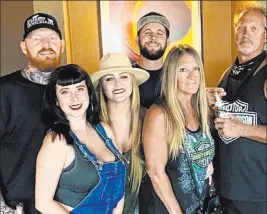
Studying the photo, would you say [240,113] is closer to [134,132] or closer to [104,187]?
[134,132]

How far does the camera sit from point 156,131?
202 centimetres

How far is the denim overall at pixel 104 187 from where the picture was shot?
6.01ft

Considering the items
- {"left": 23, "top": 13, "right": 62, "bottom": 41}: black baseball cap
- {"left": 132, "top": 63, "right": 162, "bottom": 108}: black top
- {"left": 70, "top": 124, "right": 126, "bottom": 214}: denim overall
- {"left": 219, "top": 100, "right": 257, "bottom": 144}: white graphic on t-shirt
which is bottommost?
{"left": 70, "top": 124, "right": 126, "bottom": 214}: denim overall

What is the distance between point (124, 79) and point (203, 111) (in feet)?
1.22

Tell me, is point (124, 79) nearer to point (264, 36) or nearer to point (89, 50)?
point (264, 36)

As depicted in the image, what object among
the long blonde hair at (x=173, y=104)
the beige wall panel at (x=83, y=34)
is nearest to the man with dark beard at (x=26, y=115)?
the long blonde hair at (x=173, y=104)

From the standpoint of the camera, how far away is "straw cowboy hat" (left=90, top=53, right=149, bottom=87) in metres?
2.12

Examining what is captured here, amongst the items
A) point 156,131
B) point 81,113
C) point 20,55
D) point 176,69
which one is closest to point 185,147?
point 156,131

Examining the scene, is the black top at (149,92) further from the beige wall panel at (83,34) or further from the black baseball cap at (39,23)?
the beige wall panel at (83,34)

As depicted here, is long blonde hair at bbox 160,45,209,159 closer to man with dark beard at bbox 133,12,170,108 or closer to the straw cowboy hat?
the straw cowboy hat

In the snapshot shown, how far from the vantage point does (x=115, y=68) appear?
212 centimetres

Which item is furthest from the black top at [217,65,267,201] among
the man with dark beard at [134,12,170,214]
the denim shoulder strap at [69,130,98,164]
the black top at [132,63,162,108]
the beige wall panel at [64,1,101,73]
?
the beige wall panel at [64,1,101,73]

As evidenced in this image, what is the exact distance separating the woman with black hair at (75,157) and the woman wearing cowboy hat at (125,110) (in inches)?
7.0

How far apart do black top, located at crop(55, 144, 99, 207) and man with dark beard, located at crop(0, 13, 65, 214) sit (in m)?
0.30
